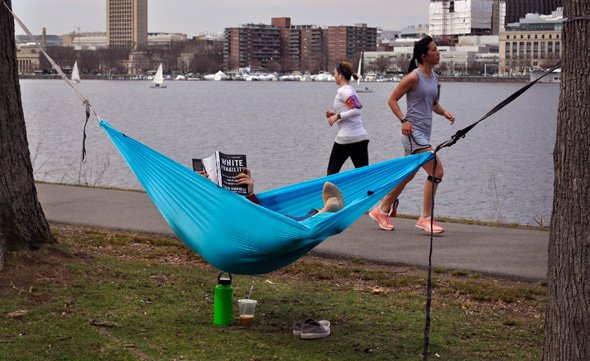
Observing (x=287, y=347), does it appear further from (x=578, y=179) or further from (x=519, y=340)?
(x=578, y=179)

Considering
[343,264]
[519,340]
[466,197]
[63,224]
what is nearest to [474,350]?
[519,340]

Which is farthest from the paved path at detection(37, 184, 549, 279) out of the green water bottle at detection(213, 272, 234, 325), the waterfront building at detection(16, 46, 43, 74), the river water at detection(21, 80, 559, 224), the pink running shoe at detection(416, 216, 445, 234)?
the waterfront building at detection(16, 46, 43, 74)

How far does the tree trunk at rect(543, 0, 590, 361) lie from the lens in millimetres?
4645

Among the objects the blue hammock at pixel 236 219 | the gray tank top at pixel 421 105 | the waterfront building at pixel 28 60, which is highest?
the waterfront building at pixel 28 60

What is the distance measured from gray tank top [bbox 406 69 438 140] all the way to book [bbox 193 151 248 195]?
3.03 m

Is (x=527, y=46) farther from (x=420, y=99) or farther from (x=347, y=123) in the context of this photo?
(x=420, y=99)

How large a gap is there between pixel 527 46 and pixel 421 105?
15987 cm

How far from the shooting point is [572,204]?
469 centimetres

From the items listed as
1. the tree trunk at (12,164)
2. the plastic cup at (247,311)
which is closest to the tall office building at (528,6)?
the tree trunk at (12,164)

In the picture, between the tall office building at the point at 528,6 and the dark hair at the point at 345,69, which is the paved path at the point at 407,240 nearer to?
the dark hair at the point at 345,69

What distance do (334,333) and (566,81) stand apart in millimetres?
2034

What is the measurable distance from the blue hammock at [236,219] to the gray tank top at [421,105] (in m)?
2.66

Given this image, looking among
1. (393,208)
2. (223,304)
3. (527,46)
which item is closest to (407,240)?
(393,208)

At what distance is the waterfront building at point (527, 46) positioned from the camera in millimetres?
152375
